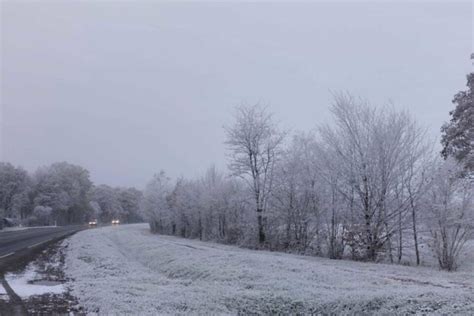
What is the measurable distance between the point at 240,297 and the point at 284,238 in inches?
837

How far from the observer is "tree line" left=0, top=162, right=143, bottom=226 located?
108m

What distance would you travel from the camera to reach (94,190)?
170 metres

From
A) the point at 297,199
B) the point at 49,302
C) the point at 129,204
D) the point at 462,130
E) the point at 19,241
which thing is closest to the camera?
the point at 49,302

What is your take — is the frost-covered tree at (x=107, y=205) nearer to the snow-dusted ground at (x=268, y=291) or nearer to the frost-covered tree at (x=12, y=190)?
the frost-covered tree at (x=12, y=190)

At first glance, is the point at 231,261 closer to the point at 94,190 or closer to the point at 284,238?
the point at 284,238

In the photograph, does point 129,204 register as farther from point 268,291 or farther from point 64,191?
point 268,291

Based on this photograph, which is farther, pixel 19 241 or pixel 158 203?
pixel 158 203

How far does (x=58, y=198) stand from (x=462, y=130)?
388ft

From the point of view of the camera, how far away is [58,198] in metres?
127

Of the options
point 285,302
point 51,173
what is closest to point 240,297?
point 285,302

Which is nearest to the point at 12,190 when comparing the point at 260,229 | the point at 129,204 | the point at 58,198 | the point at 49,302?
the point at 58,198

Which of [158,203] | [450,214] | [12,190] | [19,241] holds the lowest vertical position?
[19,241]

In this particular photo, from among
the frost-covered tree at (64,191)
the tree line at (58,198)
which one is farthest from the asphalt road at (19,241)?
the frost-covered tree at (64,191)

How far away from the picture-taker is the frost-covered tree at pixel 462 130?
2577 cm
